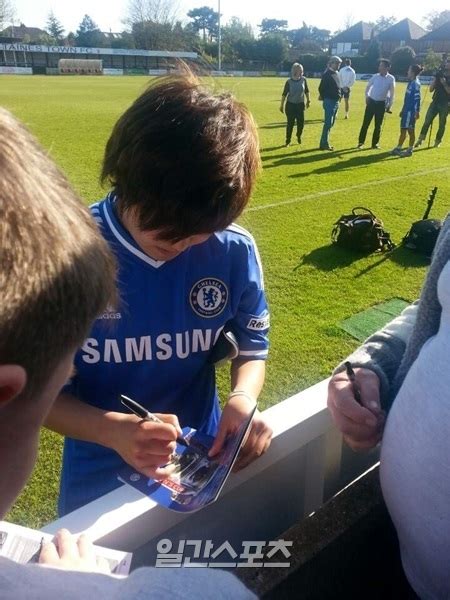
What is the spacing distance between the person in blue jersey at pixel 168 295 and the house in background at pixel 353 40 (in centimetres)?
8365

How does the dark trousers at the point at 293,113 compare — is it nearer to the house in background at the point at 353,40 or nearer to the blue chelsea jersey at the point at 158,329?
the blue chelsea jersey at the point at 158,329

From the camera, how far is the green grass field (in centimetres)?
362

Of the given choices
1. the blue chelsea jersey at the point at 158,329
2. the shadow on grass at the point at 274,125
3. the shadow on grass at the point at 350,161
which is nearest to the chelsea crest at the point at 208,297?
the blue chelsea jersey at the point at 158,329

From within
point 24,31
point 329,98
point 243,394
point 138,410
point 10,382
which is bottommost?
point 24,31

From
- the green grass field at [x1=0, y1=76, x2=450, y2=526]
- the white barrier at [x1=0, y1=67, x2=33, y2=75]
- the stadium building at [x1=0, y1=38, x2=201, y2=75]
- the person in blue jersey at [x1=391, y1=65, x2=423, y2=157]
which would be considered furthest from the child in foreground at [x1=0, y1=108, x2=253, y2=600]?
the stadium building at [x1=0, y1=38, x2=201, y2=75]

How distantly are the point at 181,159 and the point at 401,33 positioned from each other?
8435cm

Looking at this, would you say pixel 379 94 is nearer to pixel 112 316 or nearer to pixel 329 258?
pixel 329 258

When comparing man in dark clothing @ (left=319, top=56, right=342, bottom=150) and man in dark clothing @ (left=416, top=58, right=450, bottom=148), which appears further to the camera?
man in dark clothing @ (left=416, top=58, right=450, bottom=148)

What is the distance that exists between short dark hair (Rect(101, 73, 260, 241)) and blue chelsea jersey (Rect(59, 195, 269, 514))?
0.56ft

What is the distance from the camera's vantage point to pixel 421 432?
994mm

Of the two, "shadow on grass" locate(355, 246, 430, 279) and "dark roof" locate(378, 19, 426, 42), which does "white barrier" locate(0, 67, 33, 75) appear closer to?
"shadow on grass" locate(355, 246, 430, 279)

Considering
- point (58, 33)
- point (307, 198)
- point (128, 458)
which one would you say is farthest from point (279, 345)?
point (58, 33)

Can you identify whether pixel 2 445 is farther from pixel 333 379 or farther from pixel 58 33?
pixel 58 33

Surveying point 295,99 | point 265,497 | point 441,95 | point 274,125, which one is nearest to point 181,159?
point 265,497
